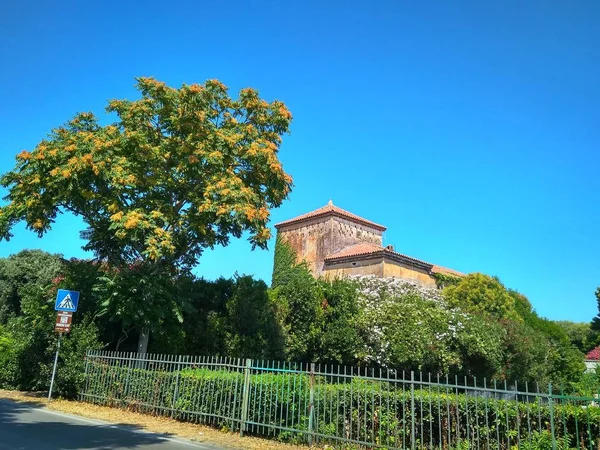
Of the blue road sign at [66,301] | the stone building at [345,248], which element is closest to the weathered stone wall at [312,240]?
the stone building at [345,248]

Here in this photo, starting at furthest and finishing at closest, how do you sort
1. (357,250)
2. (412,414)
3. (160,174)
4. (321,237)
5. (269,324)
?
(321,237), (357,250), (269,324), (160,174), (412,414)

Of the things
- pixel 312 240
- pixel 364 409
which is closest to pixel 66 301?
pixel 364 409

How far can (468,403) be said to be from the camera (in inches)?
330

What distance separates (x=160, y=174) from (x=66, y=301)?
4994mm

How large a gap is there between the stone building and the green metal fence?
2443 centimetres

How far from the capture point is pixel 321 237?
40.2m

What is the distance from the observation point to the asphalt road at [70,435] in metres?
8.41

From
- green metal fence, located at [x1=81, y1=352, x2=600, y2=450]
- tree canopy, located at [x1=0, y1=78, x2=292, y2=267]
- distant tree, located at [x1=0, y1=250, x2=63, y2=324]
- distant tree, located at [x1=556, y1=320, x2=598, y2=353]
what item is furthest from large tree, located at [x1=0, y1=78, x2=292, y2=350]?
distant tree, located at [x1=556, y1=320, x2=598, y2=353]

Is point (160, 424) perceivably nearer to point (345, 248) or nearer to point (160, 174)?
point (160, 174)

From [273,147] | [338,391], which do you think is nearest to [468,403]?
[338,391]

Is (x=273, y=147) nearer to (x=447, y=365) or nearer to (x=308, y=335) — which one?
(x=308, y=335)

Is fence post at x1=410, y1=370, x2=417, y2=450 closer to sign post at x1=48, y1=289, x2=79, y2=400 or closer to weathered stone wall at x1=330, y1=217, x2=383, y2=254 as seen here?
sign post at x1=48, y1=289, x2=79, y2=400

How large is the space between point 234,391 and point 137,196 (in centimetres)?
807

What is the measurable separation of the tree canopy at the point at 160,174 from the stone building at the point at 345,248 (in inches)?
763
